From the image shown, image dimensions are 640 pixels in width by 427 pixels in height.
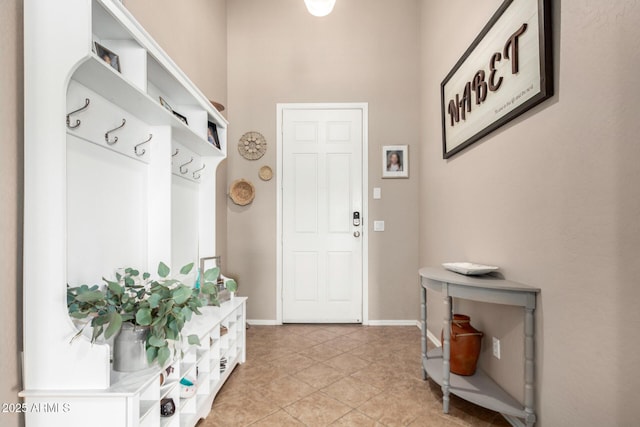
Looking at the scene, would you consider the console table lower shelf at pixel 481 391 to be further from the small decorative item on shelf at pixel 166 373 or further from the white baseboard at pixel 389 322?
the small decorative item on shelf at pixel 166 373

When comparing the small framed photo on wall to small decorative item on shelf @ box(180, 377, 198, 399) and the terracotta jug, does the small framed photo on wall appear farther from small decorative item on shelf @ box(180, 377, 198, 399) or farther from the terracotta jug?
small decorative item on shelf @ box(180, 377, 198, 399)

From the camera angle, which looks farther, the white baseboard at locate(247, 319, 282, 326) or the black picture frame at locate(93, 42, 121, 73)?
the white baseboard at locate(247, 319, 282, 326)

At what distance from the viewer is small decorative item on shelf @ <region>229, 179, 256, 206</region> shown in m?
3.36

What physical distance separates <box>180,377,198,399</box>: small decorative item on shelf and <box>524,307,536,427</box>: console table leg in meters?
1.60

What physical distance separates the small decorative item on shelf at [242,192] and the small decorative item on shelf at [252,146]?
284mm

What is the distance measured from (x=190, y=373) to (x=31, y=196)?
106 cm

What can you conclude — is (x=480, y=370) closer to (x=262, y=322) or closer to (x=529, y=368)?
(x=529, y=368)

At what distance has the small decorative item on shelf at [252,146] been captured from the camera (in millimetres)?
3399

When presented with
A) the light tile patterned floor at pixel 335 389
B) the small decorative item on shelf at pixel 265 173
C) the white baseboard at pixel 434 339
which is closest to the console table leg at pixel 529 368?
the light tile patterned floor at pixel 335 389

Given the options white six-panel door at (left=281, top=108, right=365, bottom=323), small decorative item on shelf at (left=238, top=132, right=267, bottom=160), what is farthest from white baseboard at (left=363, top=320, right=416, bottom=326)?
small decorative item on shelf at (left=238, top=132, right=267, bottom=160)

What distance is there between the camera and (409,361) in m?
2.46

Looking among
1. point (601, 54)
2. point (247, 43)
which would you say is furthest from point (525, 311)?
point (247, 43)

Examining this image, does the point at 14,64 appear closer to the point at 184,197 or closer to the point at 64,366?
the point at 64,366

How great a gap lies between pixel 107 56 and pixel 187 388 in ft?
4.91
